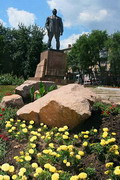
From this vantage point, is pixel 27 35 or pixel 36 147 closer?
pixel 36 147

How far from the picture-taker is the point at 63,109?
387cm

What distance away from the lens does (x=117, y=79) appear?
28531 millimetres

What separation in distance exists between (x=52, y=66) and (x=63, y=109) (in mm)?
10390

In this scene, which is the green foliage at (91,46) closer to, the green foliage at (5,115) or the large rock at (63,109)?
the green foliage at (5,115)

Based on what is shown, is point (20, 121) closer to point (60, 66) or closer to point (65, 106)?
point (65, 106)

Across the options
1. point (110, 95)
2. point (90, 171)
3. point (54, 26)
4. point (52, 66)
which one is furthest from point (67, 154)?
point (54, 26)

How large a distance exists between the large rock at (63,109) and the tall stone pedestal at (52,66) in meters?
9.12

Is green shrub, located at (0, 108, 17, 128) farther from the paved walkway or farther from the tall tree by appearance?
the tall tree

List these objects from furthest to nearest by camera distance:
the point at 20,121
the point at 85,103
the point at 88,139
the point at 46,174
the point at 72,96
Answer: the point at 20,121, the point at 72,96, the point at 85,103, the point at 88,139, the point at 46,174

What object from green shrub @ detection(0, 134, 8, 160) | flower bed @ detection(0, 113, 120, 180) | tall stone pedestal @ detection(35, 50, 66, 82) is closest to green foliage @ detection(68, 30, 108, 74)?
tall stone pedestal @ detection(35, 50, 66, 82)

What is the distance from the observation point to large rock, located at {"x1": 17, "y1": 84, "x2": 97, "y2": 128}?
3744mm

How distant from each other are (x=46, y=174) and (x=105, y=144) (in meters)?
0.99

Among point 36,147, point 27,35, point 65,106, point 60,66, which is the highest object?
point 27,35

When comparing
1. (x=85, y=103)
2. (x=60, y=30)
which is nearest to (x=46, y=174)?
(x=85, y=103)
